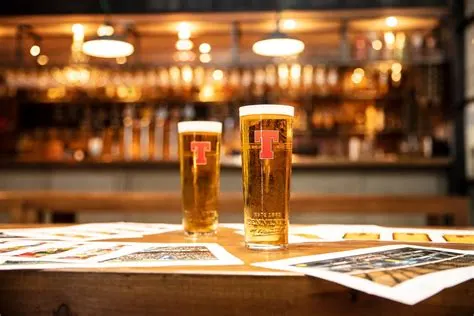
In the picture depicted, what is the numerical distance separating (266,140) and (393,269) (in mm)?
300

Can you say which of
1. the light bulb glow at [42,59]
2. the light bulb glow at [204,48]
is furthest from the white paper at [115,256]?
the light bulb glow at [204,48]

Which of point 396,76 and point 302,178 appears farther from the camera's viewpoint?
point 396,76

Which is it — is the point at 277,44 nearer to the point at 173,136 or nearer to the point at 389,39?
the point at 389,39

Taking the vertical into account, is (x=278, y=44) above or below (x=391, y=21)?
below

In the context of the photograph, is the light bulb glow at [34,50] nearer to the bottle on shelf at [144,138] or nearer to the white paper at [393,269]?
the bottle on shelf at [144,138]

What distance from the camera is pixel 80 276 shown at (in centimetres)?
65

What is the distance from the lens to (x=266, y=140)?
881 millimetres

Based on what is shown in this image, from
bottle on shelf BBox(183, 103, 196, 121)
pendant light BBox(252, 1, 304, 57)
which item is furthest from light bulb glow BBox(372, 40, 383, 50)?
pendant light BBox(252, 1, 304, 57)

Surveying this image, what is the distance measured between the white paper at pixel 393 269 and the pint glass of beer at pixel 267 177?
0.11 meters

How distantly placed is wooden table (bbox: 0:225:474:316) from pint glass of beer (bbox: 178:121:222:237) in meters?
0.42

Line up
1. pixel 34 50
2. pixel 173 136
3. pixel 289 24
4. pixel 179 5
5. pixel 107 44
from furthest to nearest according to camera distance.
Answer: pixel 34 50 → pixel 173 136 → pixel 289 24 → pixel 179 5 → pixel 107 44

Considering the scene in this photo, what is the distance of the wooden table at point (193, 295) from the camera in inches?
24.5

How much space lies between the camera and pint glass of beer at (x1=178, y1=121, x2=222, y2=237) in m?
1.09

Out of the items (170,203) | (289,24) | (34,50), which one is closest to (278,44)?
(170,203)
